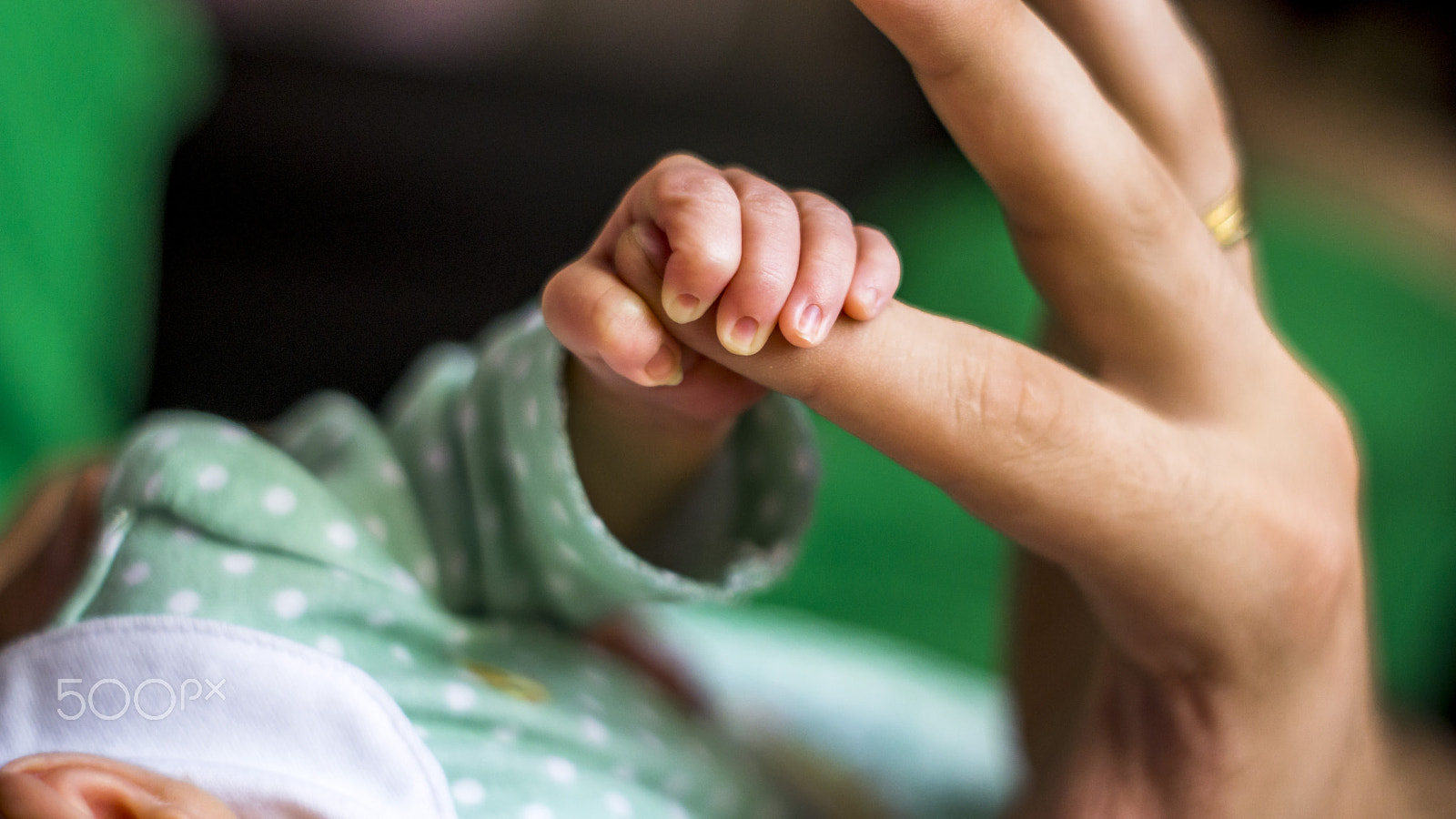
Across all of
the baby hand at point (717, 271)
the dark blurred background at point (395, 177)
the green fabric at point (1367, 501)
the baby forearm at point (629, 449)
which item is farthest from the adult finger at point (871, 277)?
the dark blurred background at point (395, 177)

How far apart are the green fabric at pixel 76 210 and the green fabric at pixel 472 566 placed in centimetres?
37

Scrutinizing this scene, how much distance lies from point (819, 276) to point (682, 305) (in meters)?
0.05

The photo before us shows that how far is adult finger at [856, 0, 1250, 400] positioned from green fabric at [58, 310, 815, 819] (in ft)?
0.51

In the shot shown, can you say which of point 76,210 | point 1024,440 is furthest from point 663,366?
point 76,210

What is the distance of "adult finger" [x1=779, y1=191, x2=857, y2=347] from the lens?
33 cm

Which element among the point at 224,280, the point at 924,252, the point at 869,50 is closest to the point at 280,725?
the point at 924,252

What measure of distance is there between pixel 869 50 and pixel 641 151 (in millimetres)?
759

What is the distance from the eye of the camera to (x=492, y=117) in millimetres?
1673

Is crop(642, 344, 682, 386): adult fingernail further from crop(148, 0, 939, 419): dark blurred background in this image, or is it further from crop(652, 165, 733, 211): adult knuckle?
crop(148, 0, 939, 419): dark blurred background

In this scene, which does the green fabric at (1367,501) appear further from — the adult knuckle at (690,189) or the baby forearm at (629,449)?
the adult knuckle at (690,189)

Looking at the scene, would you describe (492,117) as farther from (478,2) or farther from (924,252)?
(924,252)

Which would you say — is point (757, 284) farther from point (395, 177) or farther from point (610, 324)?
point (395, 177)

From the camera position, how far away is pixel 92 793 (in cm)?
34
